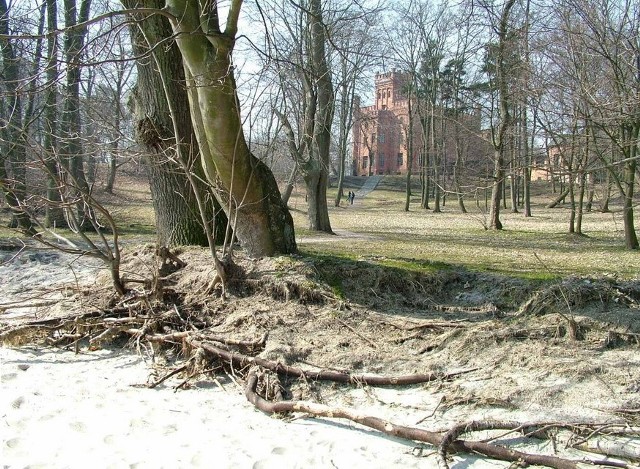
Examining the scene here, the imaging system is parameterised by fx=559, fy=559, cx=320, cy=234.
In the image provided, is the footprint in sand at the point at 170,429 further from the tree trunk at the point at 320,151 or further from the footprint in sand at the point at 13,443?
the tree trunk at the point at 320,151

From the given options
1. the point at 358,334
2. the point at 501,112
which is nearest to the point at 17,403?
the point at 358,334

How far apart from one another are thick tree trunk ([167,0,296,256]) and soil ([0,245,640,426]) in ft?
1.91

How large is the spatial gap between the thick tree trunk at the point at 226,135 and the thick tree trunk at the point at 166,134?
58.6 inches

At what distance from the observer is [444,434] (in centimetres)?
400

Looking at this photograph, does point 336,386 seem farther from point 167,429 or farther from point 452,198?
point 452,198

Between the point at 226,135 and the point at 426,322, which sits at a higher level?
the point at 226,135

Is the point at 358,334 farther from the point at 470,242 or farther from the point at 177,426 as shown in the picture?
the point at 470,242

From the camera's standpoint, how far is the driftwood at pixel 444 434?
3692 mm

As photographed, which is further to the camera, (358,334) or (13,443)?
(358,334)

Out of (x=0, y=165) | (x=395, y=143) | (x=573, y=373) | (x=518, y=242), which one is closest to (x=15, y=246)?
(x=0, y=165)

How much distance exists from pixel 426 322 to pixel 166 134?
5.35 meters

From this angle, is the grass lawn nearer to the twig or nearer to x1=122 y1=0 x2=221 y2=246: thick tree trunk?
the twig

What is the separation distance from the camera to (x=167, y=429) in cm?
436

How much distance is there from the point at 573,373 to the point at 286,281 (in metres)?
3.48
